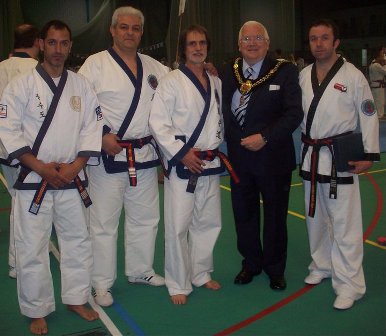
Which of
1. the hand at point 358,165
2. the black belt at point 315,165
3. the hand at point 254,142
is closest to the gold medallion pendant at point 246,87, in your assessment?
the hand at point 254,142

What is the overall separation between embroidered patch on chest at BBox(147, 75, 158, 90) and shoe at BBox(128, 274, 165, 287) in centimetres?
134

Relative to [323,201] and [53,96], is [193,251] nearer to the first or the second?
[323,201]

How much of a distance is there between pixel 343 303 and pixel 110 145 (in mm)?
1746

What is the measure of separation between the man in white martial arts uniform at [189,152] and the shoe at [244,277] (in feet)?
0.99

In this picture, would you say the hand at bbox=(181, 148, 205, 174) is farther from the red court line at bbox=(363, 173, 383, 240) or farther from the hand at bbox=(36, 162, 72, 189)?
the red court line at bbox=(363, 173, 383, 240)

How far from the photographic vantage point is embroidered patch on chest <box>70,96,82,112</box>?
2770 mm

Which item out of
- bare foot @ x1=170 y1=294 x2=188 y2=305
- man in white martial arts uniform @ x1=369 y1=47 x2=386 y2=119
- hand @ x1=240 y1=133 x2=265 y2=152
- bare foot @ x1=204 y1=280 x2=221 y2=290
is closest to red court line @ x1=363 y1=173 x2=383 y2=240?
bare foot @ x1=204 y1=280 x2=221 y2=290

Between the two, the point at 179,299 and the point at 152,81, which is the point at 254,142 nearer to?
the point at 152,81

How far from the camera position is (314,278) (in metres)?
3.37

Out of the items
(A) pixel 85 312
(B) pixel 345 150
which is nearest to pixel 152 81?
(B) pixel 345 150

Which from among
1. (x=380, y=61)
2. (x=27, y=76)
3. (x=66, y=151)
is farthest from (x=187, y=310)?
(x=380, y=61)

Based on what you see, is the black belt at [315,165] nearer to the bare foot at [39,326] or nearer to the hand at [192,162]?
the hand at [192,162]

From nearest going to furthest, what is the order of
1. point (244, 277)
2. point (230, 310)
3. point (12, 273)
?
point (230, 310), point (244, 277), point (12, 273)

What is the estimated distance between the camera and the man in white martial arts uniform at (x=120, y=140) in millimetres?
3057
